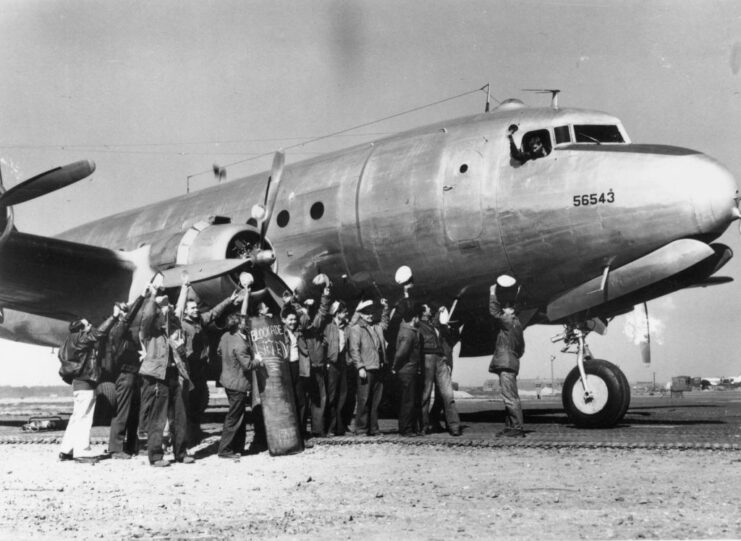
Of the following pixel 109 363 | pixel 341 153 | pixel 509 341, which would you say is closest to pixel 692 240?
pixel 509 341

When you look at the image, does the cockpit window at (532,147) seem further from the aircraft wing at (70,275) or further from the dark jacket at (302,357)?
the aircraft wing at (70,275)

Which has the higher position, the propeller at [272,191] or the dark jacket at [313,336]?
the propeller at [272,191]

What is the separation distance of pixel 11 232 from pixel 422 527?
8083 mm

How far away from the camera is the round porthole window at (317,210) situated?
10516 millimetres

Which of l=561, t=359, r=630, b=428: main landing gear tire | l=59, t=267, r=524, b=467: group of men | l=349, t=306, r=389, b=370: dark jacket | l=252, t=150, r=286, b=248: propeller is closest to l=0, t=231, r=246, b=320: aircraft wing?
l=252, t=150, r=286, b=248: propeller

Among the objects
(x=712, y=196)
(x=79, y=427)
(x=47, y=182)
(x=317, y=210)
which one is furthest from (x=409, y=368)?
(x=47, y=182)

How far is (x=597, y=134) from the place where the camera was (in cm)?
909

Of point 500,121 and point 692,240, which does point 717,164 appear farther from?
point 500,121

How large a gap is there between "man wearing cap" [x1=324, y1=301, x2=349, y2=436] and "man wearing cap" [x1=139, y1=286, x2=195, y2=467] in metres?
2.25

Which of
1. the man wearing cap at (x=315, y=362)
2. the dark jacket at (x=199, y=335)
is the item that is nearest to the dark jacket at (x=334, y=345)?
the man wearing cap at (x=315, y=362)

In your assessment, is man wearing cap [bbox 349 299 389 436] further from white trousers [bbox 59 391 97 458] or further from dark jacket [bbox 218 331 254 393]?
white trousers [bbox 59 391 97 458]

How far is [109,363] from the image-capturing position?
7.80 m

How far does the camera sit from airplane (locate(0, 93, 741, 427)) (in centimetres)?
805

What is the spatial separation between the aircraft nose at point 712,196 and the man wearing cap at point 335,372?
4384 mm
